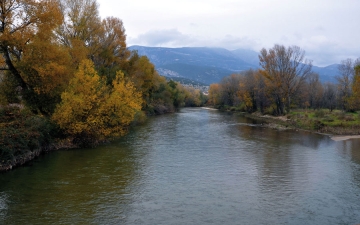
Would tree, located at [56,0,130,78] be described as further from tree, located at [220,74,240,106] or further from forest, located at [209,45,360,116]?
tree, located at [220,74,240,106]

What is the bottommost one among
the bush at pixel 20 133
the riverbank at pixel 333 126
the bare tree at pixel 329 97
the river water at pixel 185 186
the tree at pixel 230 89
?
the river water at pixel 185 186

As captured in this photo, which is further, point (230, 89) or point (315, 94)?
point (230, 89)

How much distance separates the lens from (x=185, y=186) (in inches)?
659

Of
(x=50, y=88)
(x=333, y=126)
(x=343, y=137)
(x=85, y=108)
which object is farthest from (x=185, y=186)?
(x=333, y=126)

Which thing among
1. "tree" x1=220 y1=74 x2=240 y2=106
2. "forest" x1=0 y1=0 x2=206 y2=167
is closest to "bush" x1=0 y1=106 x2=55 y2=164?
"forest" x1=0 y1=0 x2=206 y2=167

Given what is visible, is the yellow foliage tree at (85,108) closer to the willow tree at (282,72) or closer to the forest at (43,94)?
the forest at (43,94)

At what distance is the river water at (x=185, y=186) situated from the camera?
42.1ft

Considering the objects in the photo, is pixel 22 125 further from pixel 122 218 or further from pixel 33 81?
pixel 122 218

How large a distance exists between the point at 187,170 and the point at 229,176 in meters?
2.87

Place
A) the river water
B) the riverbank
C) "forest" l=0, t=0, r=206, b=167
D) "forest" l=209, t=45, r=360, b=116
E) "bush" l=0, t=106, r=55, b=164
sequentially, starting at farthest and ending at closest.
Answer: "forest" l=209, t=45, r=360, b=116 → the riverbank → "forest" l=0, t=0, r=206, b=167 → "bush" l=0, t=106, r=55, b=164 → the river water

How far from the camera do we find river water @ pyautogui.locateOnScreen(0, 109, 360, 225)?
42.1 feet

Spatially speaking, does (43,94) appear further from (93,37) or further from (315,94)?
(315,94)

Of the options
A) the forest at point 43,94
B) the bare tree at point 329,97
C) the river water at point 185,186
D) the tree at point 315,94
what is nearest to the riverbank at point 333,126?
the river water at point 185,186

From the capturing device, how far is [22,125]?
70.4 feet
